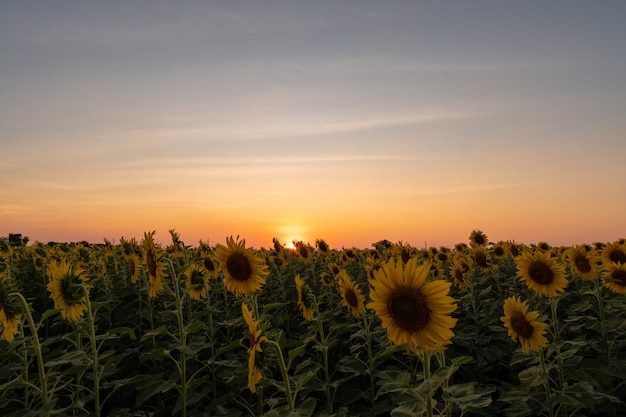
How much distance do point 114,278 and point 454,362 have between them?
33.5 feet

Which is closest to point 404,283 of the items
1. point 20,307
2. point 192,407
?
point 20,307

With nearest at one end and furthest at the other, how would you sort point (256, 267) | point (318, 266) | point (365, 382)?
1. point (256, 267)
2. point (365, 382)
3. point (318, 266)

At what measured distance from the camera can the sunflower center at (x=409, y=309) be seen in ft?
12.5

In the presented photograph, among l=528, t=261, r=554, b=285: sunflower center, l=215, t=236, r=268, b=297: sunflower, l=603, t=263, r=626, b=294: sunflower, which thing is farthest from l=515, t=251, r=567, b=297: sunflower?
l=215, t=236, r=268, b=297: sunflower

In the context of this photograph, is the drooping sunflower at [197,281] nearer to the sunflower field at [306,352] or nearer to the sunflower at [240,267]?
the sunflower field at [306,352]

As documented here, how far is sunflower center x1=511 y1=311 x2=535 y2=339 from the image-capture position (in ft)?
18.4

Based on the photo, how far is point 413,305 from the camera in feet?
12.6

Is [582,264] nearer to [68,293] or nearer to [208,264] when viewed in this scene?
[208,264]

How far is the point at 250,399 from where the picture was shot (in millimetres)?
6312

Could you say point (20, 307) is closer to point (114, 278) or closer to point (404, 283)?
point (404, 283)

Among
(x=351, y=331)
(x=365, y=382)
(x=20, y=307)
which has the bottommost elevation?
(x=365, y=382)

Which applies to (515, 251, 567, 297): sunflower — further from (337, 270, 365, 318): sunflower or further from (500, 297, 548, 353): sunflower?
(337, 270, 365, 318): sunflower

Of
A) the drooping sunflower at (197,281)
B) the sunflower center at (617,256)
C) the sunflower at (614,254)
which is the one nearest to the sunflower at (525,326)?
the drooping sunflower at (197,281)

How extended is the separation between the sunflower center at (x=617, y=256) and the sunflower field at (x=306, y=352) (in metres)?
0.02
